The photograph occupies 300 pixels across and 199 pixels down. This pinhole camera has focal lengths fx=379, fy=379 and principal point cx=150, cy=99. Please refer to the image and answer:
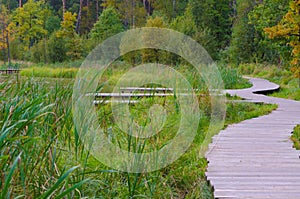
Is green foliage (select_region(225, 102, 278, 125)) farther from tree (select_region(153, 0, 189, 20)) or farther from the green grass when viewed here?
tree (select_region(153, 0, 189, 20))

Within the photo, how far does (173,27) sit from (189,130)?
16.9 meters

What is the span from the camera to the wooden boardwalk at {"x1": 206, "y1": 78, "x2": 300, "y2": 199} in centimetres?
253

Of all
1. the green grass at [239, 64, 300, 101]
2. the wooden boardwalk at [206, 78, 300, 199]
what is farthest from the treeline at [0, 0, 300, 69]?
the wooden boardwalk at [206, 78, 300, 199]

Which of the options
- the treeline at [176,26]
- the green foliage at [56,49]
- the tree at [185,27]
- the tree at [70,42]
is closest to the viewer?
the treeline at [176,26]

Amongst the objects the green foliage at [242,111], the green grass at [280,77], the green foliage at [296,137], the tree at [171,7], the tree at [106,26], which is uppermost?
the tree at [171,7]

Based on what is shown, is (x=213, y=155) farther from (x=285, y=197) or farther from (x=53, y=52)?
(x=53, y=52)

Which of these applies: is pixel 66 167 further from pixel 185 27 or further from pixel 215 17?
pixel 215 17

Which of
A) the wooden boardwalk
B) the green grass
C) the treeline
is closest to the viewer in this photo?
the wooden boardwalk

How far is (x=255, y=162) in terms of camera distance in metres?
3.14

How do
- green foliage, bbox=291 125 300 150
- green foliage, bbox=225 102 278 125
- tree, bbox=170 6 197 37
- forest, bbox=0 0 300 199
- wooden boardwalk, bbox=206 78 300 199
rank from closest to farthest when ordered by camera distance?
forest, bbox=0 0 300 199
wooden boardwalk, bbox=206 78 300 199
green foliage, bbox=291 125 300 150
green foliage, bbox=225 102 278 125
tree, bbox=170 6 197 37

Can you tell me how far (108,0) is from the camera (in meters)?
32.1

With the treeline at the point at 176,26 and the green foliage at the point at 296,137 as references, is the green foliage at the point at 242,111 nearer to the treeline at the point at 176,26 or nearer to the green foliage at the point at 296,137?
the green foliage at the point at 296,137

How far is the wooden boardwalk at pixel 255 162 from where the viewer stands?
2.53 m

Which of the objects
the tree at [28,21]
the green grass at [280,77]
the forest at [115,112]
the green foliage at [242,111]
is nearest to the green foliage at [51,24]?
the tree at [28,21]
